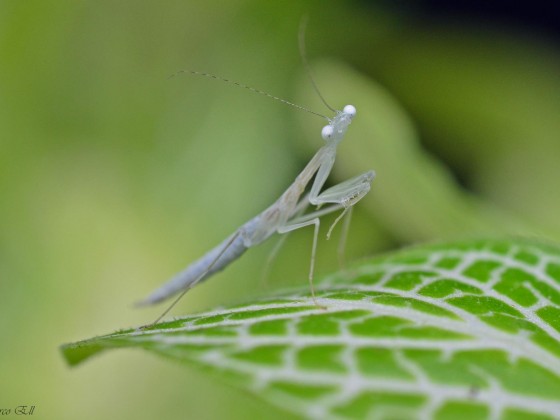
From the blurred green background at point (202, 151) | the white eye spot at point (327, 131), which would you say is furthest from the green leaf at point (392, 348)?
the blurred green background at point (202, 151)

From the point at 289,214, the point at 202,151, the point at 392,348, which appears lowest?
the point at 392,348

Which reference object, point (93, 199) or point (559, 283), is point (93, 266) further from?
point (559, 283)

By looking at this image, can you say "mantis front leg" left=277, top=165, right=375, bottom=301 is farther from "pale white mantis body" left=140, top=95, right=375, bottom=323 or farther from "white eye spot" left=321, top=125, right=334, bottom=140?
"white eye spot" left=321, top=125, right=334, bottom=140

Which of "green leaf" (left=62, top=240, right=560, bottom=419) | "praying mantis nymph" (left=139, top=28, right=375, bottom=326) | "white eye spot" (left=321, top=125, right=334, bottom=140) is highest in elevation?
"white eye spot" (left=321, top=125, right=334, bottom=140)

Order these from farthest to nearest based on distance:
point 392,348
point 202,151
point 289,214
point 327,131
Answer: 1. point 202,151
2. point 289,214
3. point 327,131
4. point 392,348

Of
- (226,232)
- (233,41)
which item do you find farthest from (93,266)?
(233,41)

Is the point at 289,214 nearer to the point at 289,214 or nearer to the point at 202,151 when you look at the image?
the point at 289,214

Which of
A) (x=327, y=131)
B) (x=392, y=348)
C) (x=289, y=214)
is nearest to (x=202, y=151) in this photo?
(x=289, y=214)

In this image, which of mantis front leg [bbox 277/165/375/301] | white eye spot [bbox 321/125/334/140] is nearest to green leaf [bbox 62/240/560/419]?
mantis front leg [bbox 277/165/375/301]
